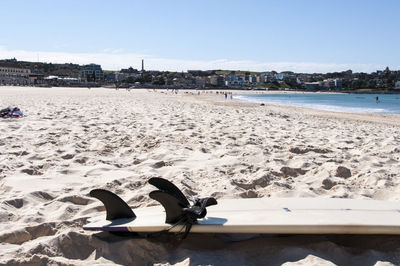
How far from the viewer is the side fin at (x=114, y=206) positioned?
94.9 inches

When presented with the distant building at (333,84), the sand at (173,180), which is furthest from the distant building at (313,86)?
the sand at (173,180)

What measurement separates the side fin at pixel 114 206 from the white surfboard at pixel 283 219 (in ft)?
0.10

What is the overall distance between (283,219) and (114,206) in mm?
1122

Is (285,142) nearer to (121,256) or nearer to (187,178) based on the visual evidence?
(187,178)

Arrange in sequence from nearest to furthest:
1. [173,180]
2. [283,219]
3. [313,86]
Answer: [283,219] → [173,180] → [313,86]

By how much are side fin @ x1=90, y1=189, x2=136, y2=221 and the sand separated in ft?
0.48

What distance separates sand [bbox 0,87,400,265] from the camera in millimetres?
2133

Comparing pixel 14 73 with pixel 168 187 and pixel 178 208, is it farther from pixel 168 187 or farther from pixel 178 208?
pixel 178 208

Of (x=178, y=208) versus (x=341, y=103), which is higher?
(x=178, y=208)

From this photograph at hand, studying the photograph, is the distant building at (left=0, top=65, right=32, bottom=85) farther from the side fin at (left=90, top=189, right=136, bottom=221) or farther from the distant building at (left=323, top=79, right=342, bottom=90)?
the distant building at (left=323, top=79, right=342, bottom=90)

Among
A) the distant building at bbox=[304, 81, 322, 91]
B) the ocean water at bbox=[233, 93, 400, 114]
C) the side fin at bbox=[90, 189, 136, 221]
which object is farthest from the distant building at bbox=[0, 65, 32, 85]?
the distant building at bbox=[304, 81, 322, 91]

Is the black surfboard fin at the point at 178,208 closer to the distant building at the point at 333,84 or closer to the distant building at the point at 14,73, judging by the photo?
the distant building at the point at 14,73

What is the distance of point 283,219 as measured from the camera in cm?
220

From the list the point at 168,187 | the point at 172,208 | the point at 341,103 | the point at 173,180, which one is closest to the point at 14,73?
the point at 341,103
